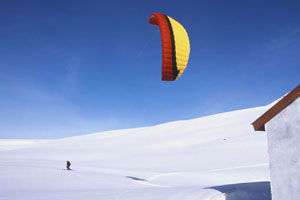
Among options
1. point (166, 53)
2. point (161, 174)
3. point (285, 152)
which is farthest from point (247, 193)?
point (161, 174)

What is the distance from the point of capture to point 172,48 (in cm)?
1031

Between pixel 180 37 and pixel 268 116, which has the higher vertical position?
pixel 180 37

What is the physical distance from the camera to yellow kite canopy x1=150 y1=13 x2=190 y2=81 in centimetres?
1020

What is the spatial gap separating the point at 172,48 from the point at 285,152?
562 cm

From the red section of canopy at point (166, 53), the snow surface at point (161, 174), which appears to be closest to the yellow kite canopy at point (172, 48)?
the red section of canopy at point (166, 53)

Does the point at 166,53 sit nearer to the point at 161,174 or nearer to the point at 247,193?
the point at 247,193

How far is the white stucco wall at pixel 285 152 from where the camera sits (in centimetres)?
666

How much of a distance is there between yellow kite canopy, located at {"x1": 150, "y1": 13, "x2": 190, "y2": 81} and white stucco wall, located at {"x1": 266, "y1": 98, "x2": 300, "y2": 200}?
428 cm

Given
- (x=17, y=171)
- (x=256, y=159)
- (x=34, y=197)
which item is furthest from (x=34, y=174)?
(x=256, y=159)

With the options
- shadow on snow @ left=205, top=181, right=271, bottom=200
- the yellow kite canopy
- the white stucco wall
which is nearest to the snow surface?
shadow on snow @ left=205, top=181, right=271, bottom=200

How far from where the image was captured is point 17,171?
18.2 meters

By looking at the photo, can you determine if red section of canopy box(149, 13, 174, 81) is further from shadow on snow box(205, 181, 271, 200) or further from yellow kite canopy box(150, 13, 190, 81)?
shadow on snow box(205, 181, 271, 200)

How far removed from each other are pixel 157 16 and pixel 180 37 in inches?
55.4

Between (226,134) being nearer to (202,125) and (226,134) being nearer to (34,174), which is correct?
(202,125)
